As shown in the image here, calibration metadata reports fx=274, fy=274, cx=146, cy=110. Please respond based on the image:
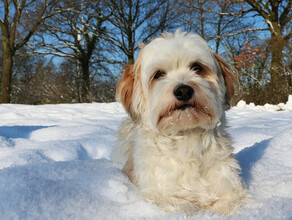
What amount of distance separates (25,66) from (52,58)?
15073mm

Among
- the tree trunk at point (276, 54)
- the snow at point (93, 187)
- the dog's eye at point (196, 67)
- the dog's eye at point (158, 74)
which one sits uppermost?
the tree trunk at point (276, 54)

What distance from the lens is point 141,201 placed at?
1766 millimetres

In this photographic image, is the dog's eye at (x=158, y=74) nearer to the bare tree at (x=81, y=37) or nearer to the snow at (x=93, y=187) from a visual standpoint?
the snow at (x=93, y=187)

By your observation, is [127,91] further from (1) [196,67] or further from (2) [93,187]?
(2) [93,187]

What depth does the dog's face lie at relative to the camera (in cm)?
181

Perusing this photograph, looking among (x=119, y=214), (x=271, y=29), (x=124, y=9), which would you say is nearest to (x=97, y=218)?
(x=119, y=214)

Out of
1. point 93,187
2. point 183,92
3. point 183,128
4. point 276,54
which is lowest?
point 93,187

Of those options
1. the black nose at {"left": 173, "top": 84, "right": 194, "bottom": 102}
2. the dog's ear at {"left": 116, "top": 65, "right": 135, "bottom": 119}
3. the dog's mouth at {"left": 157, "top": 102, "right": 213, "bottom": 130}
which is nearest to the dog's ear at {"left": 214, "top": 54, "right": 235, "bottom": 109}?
the dog's mouth at {"left": 157, "top": 102, "right": 213, "bottom": 130}

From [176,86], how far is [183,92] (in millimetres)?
63

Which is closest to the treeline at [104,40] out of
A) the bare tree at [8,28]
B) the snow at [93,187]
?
the bare tree at [8,28]

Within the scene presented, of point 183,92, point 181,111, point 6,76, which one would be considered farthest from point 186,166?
point 6,76

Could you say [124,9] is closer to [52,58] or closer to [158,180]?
[52,58]

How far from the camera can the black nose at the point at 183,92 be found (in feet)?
5.80

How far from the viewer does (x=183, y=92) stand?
5.81 feet
